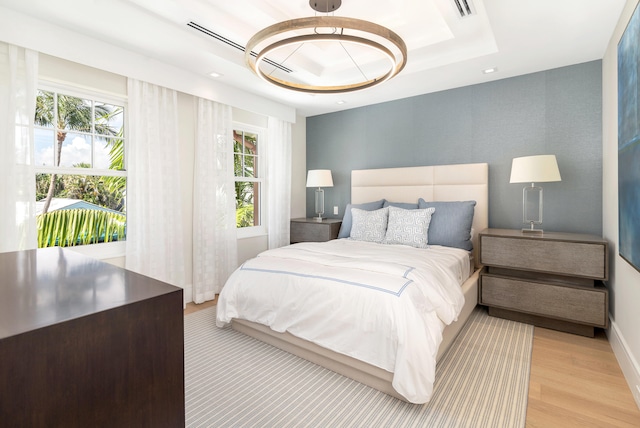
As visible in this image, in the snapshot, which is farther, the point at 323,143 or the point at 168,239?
the point at 323,143

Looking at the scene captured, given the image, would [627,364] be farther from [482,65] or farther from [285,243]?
[285,243]

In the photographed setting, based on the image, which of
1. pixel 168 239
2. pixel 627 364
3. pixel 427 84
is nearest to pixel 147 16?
pixel 168 239

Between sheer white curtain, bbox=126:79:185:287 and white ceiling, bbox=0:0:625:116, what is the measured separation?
A: 0.45 m

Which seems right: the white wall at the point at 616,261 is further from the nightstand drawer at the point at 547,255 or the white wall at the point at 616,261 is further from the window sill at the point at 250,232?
the window sill at the point at 250,232

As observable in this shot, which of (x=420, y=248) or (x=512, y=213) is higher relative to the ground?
(x=512, y=213)

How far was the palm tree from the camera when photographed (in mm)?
2625

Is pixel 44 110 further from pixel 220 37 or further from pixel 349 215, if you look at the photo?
pixel 349 215

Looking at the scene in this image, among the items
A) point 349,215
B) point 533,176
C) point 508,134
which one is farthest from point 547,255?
point 349,215

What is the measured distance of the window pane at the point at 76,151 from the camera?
2.75 m

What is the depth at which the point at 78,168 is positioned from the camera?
110 inches

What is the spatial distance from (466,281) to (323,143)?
2947mm

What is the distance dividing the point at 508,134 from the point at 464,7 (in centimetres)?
163

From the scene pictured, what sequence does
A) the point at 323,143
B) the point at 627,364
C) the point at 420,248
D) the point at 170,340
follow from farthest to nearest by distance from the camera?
the point at 323,143
the point at 420,248
the point at 627,364
the point at 170,340

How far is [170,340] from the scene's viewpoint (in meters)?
0.73
